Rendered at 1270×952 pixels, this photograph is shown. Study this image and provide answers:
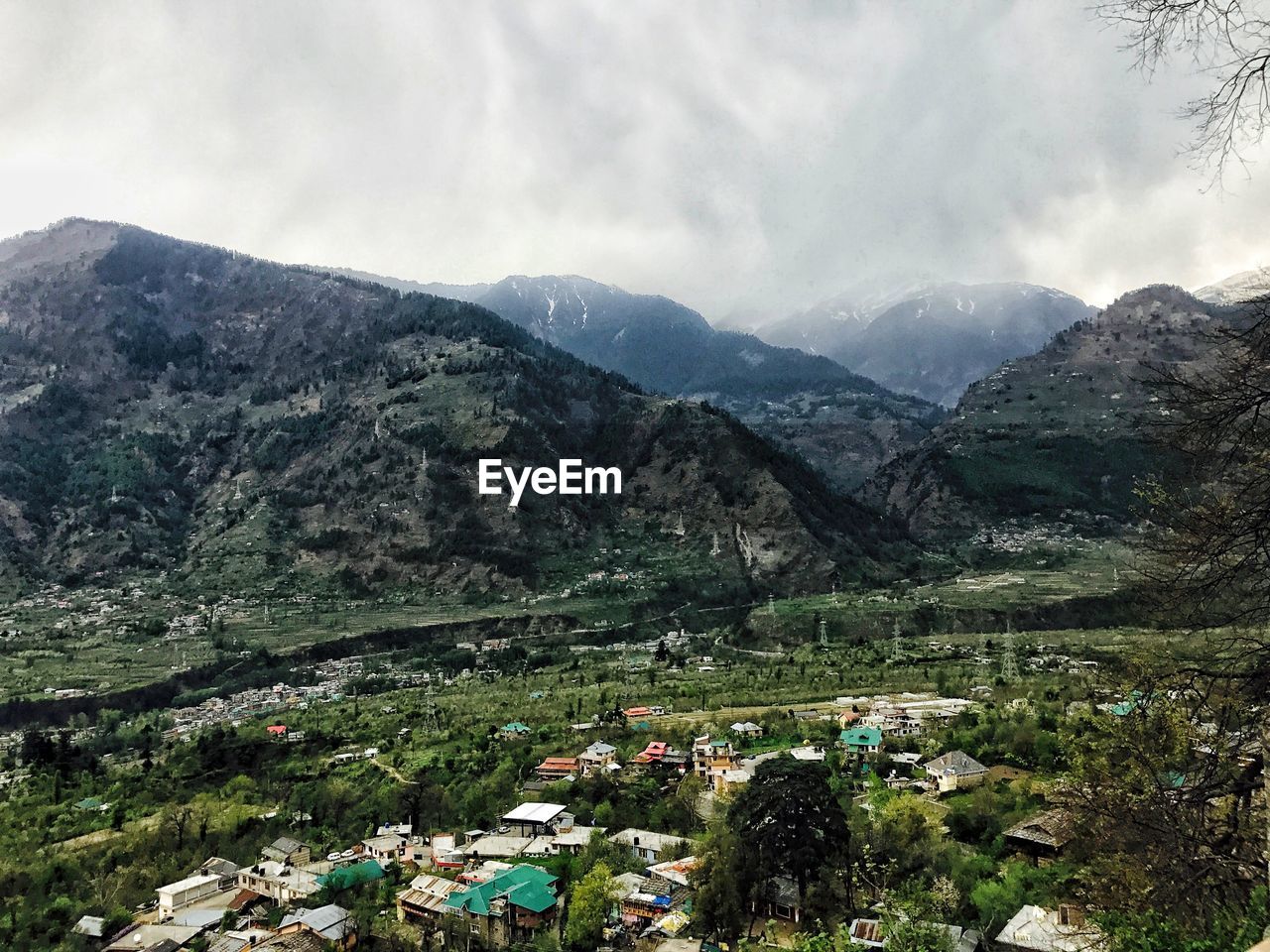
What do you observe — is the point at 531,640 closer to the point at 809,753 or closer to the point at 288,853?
the point at 288,853

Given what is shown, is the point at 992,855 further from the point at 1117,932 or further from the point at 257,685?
the point at 257,685

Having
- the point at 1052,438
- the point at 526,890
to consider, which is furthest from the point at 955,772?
the point at 1052,438

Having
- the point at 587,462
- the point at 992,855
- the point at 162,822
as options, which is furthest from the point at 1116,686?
the point at 587,462

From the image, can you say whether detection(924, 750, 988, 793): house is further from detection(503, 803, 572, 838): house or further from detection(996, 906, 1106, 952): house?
detection(503, 803, 572, 838): house

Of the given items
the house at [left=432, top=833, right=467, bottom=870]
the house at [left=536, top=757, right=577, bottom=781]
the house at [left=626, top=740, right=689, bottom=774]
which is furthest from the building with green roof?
the house at [left=626, top=740, right=689, bottom=774]

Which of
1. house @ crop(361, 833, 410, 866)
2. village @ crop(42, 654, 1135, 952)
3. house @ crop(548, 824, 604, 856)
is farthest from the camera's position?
house @ crop(361, 833, 410, 866)

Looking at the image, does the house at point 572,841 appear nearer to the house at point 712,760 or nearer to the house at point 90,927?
the house at point 712,760

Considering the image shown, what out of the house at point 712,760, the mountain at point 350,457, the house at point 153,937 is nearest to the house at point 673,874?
the house at point 712,760
